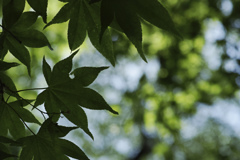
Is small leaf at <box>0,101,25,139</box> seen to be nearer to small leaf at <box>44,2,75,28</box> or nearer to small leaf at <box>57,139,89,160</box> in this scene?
small leaf at <box>57,139,89,160</box>

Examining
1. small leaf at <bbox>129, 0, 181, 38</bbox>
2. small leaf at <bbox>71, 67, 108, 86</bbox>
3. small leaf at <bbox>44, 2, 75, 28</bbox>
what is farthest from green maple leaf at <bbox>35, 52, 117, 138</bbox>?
small leaf at <bbox>129, 0, 181, 38</bbox>

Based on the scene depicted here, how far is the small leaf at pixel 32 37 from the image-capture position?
911 millimetres

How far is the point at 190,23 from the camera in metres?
4.75

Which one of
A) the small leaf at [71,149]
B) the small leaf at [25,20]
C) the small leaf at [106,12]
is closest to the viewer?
the small leaf at [106,12]

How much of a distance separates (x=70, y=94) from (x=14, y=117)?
245mm

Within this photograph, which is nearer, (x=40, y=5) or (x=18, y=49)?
(x=40, y=5)

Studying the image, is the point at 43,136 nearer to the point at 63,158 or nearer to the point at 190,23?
the point at 63,158

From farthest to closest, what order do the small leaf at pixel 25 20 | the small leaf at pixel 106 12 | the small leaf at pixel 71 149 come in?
the small leaf at pixel 25 20
the small leaf at pixel 71 149
the small leaf at pixel 106 12

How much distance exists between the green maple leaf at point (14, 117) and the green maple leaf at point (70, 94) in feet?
0.25

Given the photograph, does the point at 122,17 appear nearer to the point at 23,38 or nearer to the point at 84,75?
the point at 84,75

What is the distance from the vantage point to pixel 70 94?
0.84m

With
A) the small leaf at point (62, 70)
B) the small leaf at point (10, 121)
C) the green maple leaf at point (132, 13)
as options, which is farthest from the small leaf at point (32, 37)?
the green maple leaf at point (132, 13)

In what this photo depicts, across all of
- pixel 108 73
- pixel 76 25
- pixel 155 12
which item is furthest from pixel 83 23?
pixel 108 73

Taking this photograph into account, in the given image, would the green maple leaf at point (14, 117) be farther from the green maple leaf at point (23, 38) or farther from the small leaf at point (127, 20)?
the small leaf at point (127, 20)
